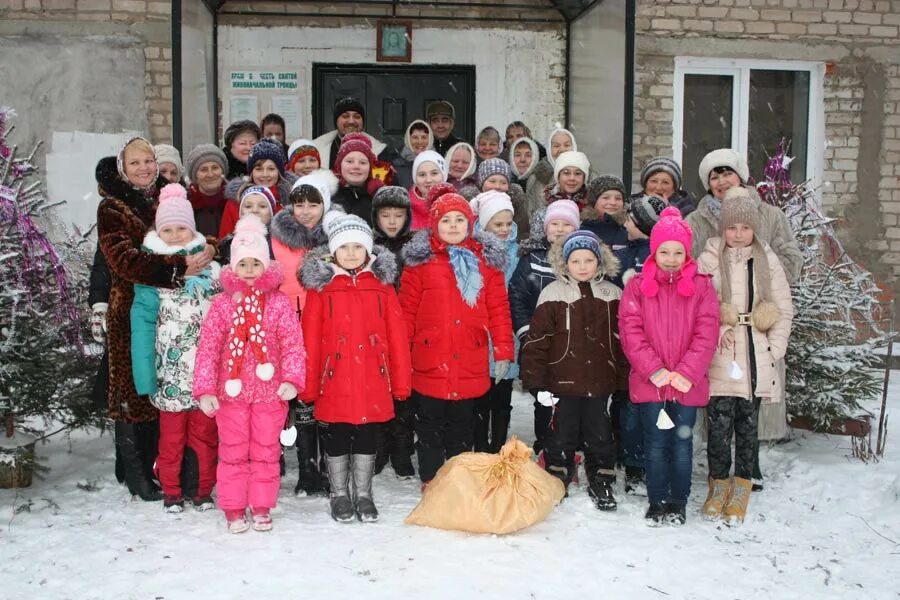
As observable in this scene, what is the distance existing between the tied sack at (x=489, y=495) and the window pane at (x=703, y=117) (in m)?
5.49

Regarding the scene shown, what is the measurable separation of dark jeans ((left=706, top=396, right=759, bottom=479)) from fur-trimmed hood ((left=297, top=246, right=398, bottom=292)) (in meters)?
1.75

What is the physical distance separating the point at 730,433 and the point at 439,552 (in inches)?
65.3

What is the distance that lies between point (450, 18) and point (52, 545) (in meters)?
6.22

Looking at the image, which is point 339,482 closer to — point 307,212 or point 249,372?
point 249,372

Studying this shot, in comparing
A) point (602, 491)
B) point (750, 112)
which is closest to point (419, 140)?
point (602, 491)

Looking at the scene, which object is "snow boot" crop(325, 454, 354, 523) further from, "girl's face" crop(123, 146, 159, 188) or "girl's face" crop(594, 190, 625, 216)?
"girl's face" crop(594, 190, 625, 216)

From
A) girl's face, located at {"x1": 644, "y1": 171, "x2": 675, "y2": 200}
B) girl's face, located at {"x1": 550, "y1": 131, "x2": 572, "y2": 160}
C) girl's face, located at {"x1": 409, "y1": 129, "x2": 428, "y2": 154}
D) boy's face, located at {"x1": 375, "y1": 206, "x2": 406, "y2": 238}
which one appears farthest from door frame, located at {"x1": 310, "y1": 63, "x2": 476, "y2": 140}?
boy's face, located at {"x1": 375, "y1": 206, "x2": 406, "y2": 238}

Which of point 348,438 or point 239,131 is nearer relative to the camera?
point 348,438

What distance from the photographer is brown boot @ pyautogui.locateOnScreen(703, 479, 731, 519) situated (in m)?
4.01

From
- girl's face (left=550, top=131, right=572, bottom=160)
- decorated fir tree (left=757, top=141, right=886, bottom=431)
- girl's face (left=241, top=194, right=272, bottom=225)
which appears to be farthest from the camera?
girl's face (left=550, top=131, right=572, bottom=160)

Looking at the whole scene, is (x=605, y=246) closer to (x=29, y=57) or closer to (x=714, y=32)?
(x=714, y=32)

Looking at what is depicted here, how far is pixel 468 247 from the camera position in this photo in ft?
14.2

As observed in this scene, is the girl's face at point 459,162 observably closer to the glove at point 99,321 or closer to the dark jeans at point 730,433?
the dark jeans at point 730,433

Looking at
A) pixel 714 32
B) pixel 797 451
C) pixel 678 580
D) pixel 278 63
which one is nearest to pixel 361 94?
pixel 278 63
